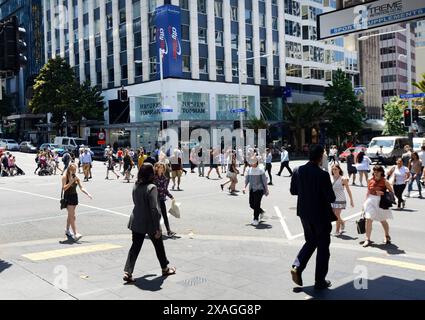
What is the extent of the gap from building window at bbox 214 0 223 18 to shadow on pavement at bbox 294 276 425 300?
45293 mm

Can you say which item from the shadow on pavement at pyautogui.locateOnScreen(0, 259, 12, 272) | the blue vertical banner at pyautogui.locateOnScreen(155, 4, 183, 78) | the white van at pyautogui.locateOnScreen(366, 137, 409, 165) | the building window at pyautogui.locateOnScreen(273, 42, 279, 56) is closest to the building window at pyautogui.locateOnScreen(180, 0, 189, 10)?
the blue vertical banner at pyautogui.locateOnScreen(155, 4, 183, 78)

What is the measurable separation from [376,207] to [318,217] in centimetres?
323

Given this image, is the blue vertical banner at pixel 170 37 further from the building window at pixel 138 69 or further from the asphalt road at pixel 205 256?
the asphalt road at pixel 205 256

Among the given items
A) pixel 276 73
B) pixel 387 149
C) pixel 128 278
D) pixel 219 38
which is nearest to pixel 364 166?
pixel 387 149

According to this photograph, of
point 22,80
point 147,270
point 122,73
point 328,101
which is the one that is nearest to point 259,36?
point 328,101

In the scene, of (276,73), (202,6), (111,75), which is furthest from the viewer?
(276,73)

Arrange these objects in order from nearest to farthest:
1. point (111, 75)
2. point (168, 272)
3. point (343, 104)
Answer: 1. point (168, 272)
2. point (111, 75)
3. point (343, 104)

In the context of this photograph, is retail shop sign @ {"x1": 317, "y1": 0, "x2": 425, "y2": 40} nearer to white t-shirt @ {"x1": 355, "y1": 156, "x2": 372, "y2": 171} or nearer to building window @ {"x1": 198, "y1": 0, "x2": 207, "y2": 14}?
white t-shirt @ {"x1": 355, "y1": 156, "x2": 372, "y2": 171}

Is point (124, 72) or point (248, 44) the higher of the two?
point (248, 44)

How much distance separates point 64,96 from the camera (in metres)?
51.8

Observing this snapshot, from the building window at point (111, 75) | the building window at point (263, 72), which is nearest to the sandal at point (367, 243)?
the building window at point (263, 72)

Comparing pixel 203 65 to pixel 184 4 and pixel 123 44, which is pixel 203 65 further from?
pixel 123 44

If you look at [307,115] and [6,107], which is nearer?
[307,115]

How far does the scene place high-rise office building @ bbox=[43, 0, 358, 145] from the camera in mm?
→ 46125
